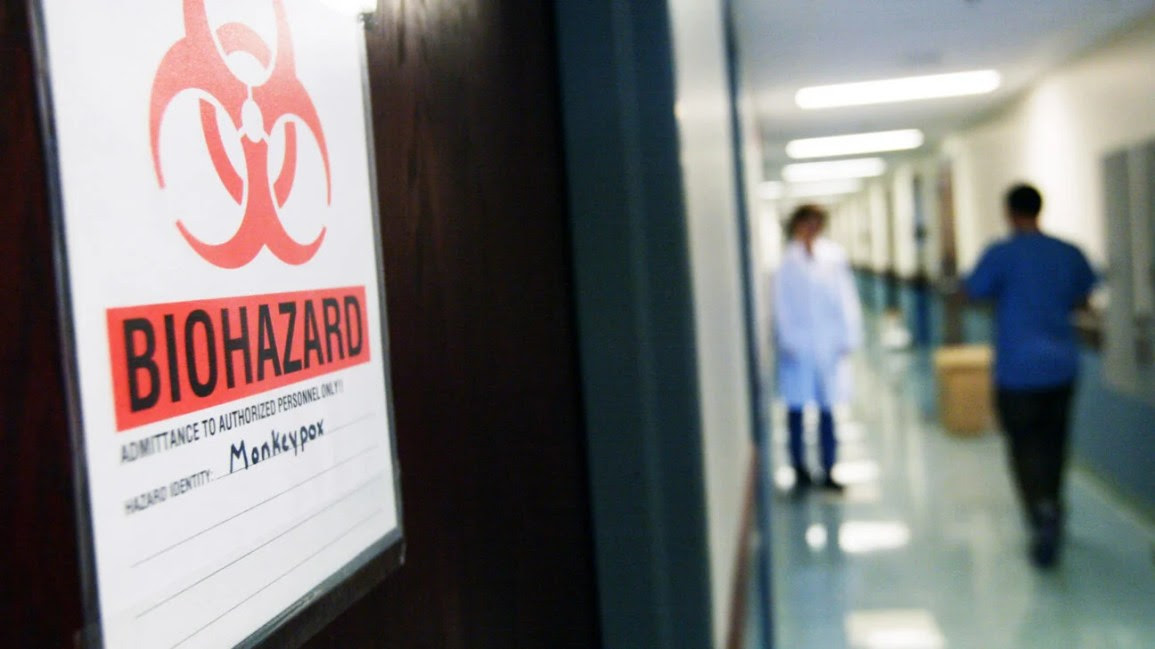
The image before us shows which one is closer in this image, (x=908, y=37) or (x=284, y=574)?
(x=284, y=574)

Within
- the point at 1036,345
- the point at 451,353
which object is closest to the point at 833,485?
the point at 1036,345

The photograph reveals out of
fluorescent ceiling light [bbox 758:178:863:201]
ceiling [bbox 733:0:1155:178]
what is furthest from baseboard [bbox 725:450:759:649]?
fluorescent ceiling light [bbox 758:178:863:201]

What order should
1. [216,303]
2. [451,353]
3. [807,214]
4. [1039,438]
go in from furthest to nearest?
[807,214], [1039,438], [451,353], [216,303]

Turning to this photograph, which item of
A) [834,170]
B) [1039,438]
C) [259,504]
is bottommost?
[1039,438]

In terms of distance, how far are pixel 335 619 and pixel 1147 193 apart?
4.85 meters

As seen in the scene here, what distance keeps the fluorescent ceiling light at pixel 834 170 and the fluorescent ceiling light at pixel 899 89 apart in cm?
490

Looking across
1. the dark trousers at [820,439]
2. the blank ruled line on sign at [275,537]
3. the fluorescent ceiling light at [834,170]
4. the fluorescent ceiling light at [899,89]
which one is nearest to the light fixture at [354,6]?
the blank ruled line on sign at [275,537]

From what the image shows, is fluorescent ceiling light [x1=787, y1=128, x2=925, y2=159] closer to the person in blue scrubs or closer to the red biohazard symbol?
the person in blue scrubs

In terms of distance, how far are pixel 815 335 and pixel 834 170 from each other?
8.03 meters

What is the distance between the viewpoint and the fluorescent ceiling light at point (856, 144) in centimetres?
959

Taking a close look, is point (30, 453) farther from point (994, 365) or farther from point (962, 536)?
point (962, 536)

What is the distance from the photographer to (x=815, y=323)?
5.84 m

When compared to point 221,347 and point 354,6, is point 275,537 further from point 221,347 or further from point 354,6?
point 354,6

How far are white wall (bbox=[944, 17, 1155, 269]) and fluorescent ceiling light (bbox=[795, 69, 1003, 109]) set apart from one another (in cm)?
35
